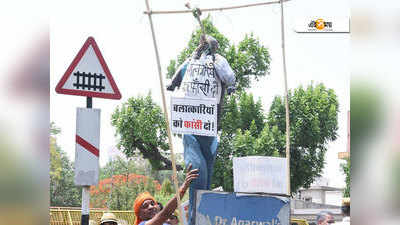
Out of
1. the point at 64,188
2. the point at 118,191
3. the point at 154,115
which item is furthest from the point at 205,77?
the point at 154,115

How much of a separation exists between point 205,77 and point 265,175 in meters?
1.12

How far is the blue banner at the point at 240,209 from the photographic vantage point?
465 centimetres

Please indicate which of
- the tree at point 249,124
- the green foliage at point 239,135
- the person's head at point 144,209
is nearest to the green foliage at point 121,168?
the tree at point 249,124

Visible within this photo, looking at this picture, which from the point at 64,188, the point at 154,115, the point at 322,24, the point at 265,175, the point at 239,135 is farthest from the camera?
the point at 239,135

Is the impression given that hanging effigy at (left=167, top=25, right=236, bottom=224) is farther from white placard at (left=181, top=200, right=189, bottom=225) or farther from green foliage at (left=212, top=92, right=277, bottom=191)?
green foliage at (left=212, top=92, right=277, bottom=191)

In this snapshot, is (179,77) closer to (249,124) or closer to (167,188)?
(167,188)

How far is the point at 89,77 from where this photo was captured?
4137mm

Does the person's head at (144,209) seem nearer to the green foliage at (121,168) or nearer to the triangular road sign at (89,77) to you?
the triangular road sign at (89,77)

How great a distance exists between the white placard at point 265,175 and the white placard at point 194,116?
57 cm

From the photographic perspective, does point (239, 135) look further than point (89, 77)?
Yes

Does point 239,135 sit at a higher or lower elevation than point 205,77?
lower
